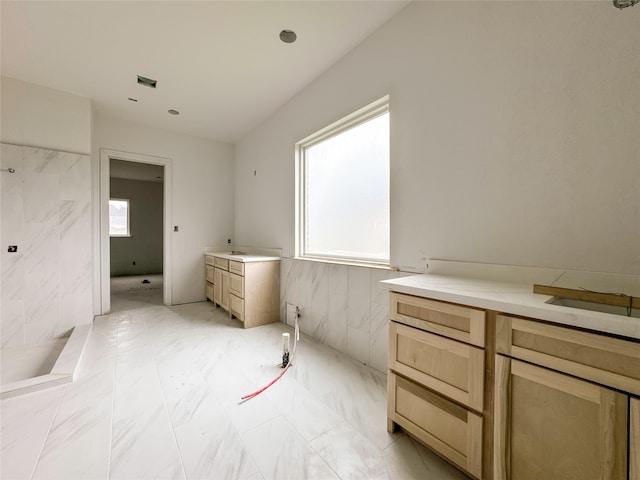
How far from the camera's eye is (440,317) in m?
1.18

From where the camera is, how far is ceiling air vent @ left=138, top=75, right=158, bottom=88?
271cm

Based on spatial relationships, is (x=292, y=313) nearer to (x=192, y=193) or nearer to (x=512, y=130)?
(x=512, y=130)

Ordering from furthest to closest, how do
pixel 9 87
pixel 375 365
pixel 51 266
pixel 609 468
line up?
pixel 51 266 → pixel 9 87 → pixel 375 365 → pixel 609 468

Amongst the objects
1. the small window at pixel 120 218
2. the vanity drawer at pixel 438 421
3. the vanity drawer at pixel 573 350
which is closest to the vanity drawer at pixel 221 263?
the vanity drawer at pixel 438 421

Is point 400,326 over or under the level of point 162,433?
over

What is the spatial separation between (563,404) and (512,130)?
4.27 feet

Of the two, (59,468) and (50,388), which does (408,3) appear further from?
(50,388)

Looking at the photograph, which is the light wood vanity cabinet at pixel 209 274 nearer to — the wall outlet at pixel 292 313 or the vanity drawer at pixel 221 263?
the vanity drawer at pixel 221 263

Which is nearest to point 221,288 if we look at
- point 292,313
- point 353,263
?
point 292,313

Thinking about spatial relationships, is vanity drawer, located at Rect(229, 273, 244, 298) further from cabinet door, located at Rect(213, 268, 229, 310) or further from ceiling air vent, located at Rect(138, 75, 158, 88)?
ceiling air vent, located at Rect(138, 75, 158, 88)

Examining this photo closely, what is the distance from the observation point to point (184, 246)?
13.8ft

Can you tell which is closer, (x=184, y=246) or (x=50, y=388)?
(x=50, y=388)

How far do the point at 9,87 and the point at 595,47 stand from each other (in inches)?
191

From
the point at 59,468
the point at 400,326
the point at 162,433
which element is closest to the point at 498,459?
the point at 400,326
